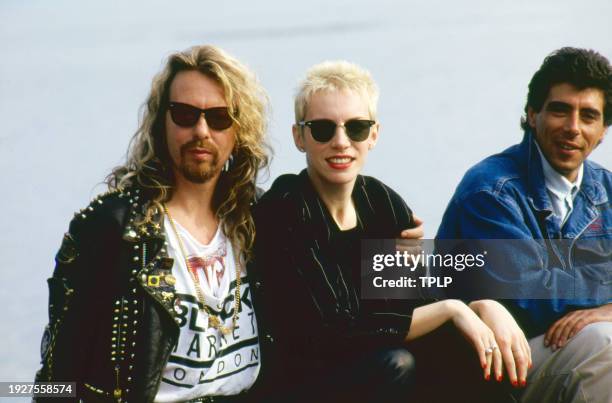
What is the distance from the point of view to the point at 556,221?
3723 mm

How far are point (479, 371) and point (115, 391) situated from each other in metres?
1.26

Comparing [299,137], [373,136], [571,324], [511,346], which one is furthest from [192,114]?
[571,324]

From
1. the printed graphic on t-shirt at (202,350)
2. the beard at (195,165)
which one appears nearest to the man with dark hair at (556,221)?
the printed graphic on t-shirt at (202,350)

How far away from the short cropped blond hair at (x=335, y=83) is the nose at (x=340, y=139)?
15 centimetres

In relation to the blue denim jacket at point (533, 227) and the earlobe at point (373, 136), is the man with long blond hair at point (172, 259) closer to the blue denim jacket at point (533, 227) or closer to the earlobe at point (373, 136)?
the earlobe at point (373, 136)

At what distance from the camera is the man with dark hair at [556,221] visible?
3.29 meters

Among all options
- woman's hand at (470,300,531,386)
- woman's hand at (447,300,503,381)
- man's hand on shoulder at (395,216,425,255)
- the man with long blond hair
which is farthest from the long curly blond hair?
woman's hand at (470,300,531,386)

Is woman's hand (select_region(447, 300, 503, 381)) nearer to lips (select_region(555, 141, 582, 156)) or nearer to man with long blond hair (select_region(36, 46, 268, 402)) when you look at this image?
man with long blond hair (select_region(36, 46, 268, 402))

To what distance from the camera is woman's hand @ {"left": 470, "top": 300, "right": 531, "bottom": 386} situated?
3.03 metres

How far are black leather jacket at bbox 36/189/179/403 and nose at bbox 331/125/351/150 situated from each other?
2.59ft

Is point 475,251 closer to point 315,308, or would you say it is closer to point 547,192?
point 547,192

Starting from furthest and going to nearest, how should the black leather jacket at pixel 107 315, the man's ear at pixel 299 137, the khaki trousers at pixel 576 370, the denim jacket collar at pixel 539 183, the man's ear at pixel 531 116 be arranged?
→ the man's ear at pixel 531 116
the denim jacket collar at pixel 539 183
the man's ear at pixel 299 137
the khaki trousers at pixel 576 370
the black leather jacket at pixel 107 315

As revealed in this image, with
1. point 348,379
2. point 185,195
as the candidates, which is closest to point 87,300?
point 185,195

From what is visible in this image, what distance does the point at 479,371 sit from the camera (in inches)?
121
